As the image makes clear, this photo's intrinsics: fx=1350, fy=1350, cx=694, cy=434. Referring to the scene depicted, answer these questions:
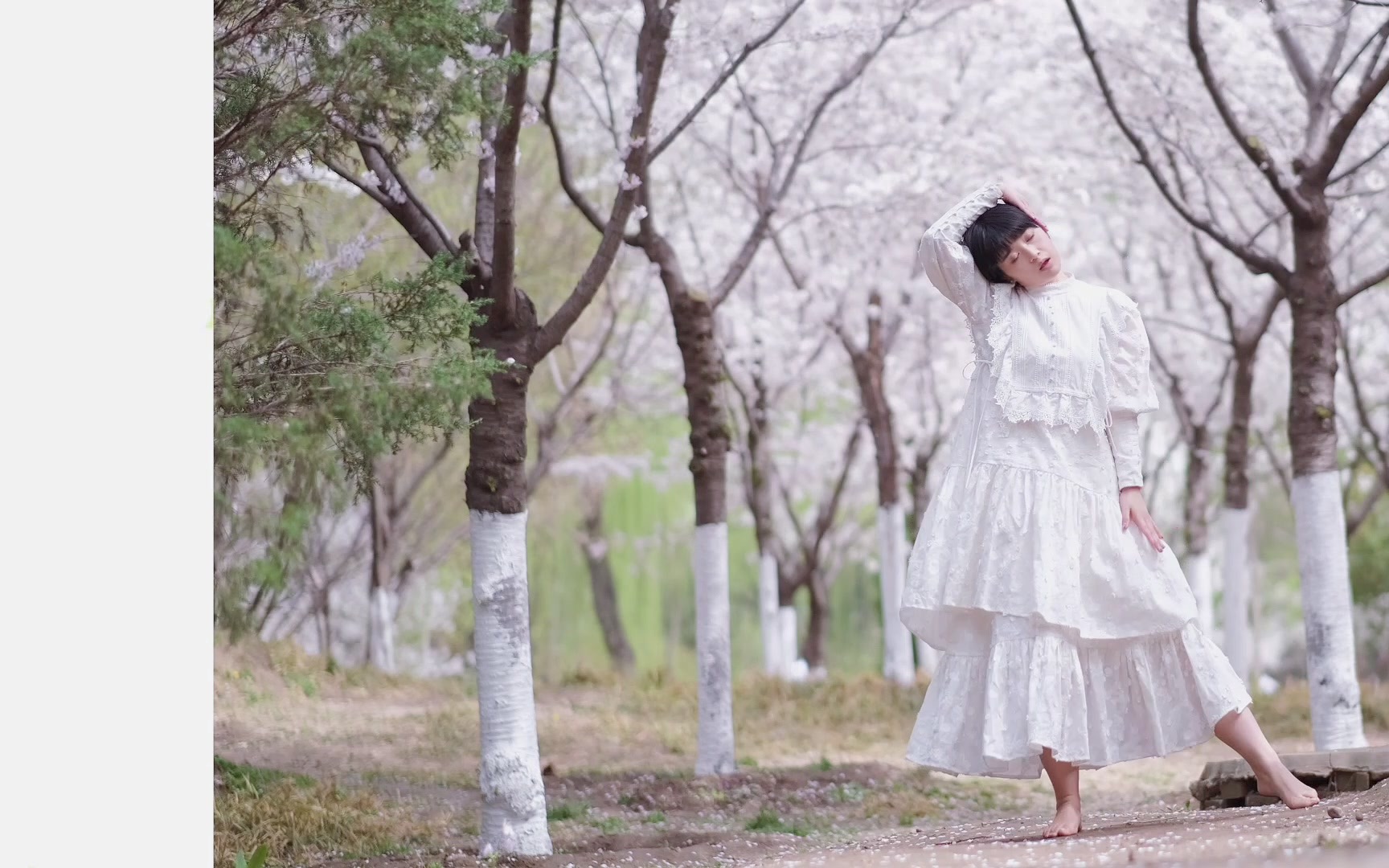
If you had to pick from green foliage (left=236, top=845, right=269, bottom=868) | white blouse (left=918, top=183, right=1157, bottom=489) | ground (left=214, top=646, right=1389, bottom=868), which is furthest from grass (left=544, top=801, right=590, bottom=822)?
white blouse (left=918, top=183, right=1157, bottom=489)

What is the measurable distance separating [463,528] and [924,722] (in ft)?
37.1

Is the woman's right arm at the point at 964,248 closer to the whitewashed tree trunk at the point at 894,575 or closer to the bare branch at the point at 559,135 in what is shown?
the bare branch at the point at 559,135

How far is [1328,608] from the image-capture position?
6129 millimetres

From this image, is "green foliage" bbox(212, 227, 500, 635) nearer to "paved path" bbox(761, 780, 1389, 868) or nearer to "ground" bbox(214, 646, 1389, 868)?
"ground" bbox(214, 646, 1389, 868)

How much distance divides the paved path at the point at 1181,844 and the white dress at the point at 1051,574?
0.79 ft

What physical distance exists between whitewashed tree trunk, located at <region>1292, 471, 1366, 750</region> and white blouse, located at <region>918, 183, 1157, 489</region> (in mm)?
2698

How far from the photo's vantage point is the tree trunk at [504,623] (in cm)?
454

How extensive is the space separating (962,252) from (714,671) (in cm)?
334

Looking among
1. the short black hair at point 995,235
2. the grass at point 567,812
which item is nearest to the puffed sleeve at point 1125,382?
the short black hair at point 995,235

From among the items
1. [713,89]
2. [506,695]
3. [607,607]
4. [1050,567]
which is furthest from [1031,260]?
[607,607]

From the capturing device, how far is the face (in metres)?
3.88

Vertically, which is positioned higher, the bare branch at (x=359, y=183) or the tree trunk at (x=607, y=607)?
the bare branch at (x=359, y=183)

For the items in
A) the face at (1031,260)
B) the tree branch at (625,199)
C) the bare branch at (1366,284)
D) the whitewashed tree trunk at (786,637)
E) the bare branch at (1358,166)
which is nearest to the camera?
the face at (1031,260)

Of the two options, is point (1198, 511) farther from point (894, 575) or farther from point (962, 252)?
point (962, 252)
